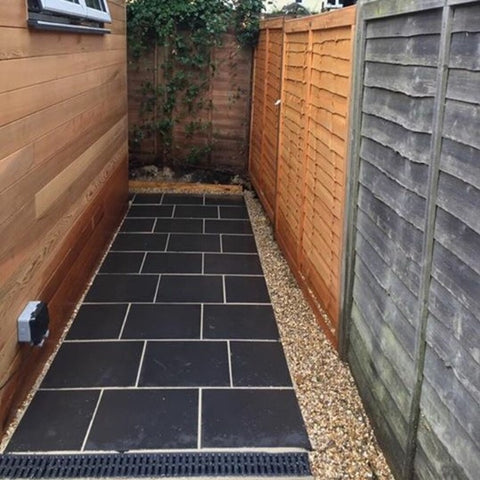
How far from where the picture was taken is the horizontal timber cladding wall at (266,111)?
530 centimetres

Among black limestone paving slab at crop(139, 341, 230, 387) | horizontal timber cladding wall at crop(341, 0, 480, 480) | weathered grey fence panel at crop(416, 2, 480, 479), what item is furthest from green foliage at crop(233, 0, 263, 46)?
weathered grey fence panel at crop(416, 2, 480, 479)

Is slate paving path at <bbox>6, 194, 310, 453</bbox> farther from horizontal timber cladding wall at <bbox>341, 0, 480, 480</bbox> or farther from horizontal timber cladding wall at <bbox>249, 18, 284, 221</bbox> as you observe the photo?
horizontal timber cladding wall at <bbox>249, 18, 284, 221</bbox>

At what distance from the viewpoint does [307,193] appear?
3848 millimetres

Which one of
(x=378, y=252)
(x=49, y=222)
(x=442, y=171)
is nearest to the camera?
(x=442, y=171)

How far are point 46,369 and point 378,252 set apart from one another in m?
1.63

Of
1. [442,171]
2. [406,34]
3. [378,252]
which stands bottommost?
[378,252]

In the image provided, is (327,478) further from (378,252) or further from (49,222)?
(49,222)

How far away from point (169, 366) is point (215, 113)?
455 cm

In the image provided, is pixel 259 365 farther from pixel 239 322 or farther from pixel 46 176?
pixel 46 176

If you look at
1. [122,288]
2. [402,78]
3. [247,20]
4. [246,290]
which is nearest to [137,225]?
[122,288]

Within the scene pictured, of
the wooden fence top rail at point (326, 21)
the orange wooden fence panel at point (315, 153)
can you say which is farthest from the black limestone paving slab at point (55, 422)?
the wooden fence top rail at point (326, 21)

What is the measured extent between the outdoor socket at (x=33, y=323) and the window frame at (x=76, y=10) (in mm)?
1256

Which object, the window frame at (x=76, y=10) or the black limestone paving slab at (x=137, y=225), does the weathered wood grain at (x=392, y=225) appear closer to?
the window frame at (x=76, y=10)

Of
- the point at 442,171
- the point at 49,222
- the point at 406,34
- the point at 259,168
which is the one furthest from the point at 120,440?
the point at 259,168
